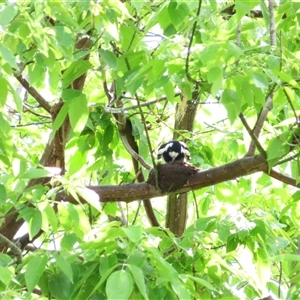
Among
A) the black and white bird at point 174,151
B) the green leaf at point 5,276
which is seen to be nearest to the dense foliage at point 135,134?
the green leaf at point 5,276

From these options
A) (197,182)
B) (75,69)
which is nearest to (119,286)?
(75,69)

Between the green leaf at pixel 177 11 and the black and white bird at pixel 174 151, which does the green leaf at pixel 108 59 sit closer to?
the green leaf at pixel 177 11

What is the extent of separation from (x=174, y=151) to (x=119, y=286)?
1.69 metres

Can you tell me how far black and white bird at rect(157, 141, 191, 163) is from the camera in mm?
3112

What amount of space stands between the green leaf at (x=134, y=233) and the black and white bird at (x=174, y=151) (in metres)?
1.30

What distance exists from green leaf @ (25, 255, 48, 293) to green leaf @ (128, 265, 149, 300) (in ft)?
1.09

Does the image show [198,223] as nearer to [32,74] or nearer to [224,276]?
[224,276]

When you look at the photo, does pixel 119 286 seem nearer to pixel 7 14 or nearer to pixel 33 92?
pixel 7 14

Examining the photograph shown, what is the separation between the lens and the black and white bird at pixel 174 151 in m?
3.11

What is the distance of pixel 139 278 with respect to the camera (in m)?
1.59

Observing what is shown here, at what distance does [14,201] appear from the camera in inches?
80.5

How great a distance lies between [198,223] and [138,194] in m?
0.40

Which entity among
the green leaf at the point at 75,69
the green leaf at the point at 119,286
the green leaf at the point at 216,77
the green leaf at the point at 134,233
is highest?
the green leaf at the point at 75,69

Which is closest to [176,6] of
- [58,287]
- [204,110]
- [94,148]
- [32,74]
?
[32,74]
